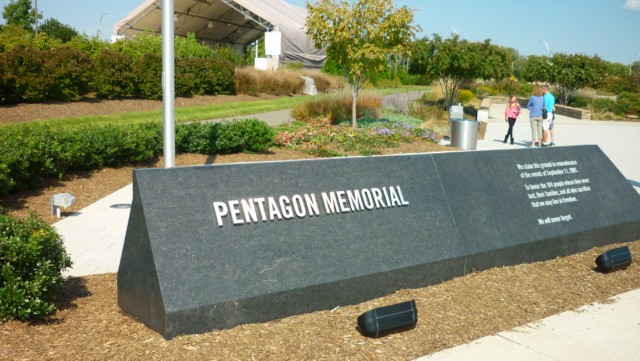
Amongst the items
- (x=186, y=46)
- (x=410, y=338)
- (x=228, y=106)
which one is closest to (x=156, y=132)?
(x=410, y=338)

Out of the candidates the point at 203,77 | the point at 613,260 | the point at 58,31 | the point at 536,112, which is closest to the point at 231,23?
the point at 58,31

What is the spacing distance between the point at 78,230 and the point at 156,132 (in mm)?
4493

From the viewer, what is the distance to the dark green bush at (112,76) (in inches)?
868

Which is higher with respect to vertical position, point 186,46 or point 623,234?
point 186,46

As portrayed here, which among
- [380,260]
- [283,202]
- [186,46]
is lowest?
[380,260]

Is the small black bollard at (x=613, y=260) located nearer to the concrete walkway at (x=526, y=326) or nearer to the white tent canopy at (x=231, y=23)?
the concrete walkway at (x=526, y=326)

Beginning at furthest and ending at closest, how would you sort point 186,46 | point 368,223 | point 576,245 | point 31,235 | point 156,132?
1. point 186,46
2. point 156,132
3. point 576,245
4. point 368,223
5. point 31,235

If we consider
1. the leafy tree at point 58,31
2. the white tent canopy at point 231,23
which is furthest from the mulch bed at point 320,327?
the leafy tree at point 58,31

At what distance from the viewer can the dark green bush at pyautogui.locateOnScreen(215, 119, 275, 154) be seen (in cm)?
1330

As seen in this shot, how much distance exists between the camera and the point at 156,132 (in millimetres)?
12484

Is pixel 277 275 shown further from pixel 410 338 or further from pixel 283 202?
pixel 410 338

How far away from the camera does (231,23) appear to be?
157ft

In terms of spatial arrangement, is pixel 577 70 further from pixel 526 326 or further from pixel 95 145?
pixel 526 326

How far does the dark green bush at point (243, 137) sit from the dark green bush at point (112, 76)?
32.5ft
